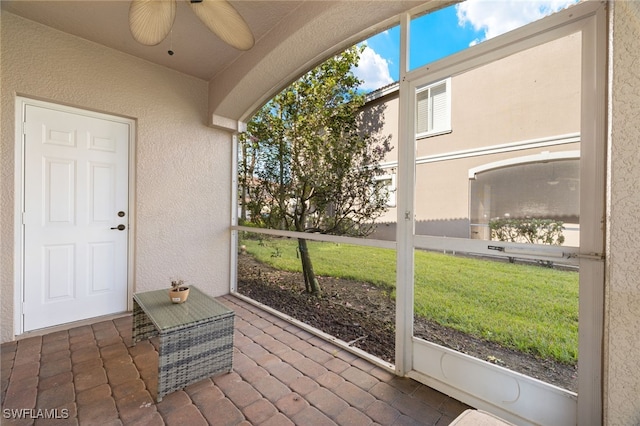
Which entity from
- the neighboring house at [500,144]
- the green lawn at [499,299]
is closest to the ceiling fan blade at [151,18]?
the neighboring house at [500,144]

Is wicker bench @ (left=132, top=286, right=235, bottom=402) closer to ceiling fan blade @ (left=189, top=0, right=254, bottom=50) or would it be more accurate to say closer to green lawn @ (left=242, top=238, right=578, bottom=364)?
green lawn @ (left=242, top=238, right=578, bottom=364)

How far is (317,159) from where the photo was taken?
115 inches

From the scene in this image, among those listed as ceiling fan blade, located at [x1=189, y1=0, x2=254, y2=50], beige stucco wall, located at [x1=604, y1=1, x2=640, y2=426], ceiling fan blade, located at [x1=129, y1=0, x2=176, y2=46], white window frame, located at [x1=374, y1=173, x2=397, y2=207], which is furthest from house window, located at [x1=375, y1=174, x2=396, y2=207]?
Result: ceiling fan blade, located at [x1=129, y1=0, x2=176, y2=46]

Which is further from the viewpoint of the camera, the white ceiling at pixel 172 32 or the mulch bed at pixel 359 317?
the white ceiling at pixel 172 32

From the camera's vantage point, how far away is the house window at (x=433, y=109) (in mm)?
1912

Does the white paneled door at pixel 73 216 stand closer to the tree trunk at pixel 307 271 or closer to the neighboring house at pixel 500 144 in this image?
the tree trunk at pixel 307 271

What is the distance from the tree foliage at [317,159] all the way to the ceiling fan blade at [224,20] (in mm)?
1078

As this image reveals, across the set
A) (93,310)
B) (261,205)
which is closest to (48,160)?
(93,310)

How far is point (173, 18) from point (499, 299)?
110 inches

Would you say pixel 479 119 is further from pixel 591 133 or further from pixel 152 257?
pixel 152 257

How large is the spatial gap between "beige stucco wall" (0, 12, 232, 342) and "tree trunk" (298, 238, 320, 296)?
1.39 m

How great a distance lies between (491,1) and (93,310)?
4460 mm

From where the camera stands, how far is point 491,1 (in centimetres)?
176

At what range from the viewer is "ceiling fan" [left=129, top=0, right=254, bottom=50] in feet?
5.49
